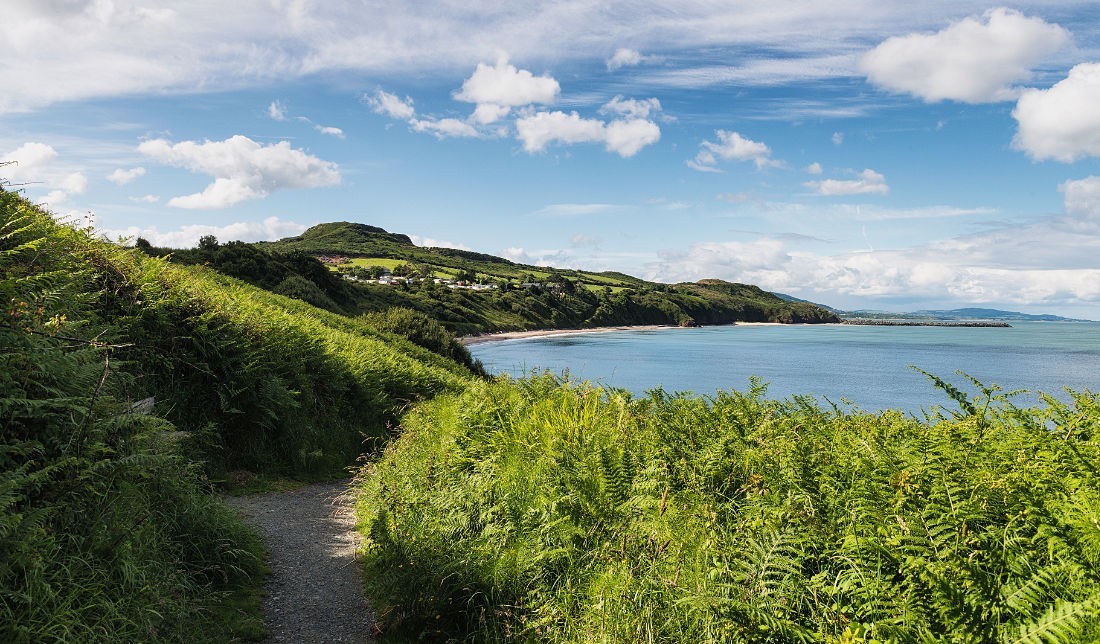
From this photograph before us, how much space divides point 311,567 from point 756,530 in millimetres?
6059

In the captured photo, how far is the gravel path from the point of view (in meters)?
6.85

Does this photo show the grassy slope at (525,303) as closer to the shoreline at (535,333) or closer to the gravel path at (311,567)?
the shoreline at (535,333)

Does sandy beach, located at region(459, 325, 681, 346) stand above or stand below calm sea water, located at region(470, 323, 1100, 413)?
above

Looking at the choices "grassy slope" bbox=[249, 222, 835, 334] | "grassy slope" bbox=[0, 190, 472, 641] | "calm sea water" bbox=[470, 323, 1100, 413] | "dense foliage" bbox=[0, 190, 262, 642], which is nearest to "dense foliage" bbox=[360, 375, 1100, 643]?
"dense foliage" bbox=[0, 190, 262, 642]

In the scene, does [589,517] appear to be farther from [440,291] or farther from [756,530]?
[440,291]

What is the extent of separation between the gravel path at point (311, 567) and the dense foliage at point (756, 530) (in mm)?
409

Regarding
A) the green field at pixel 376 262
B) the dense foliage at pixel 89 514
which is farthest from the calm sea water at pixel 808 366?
the green field at pixel 376 262

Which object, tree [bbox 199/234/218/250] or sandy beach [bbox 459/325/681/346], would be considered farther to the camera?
sandy beach [bbox 459/325/681/346]

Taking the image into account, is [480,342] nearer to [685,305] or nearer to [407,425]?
[407,425]

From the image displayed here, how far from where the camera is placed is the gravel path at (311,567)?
6.85 metres

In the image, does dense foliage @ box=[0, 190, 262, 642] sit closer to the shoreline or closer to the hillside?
the hillside

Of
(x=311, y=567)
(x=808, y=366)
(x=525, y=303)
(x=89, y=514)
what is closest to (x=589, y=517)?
(x=311, y=567)

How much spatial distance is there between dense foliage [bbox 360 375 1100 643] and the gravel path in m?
0.41

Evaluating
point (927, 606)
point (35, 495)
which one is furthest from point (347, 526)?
point (927, 606)
